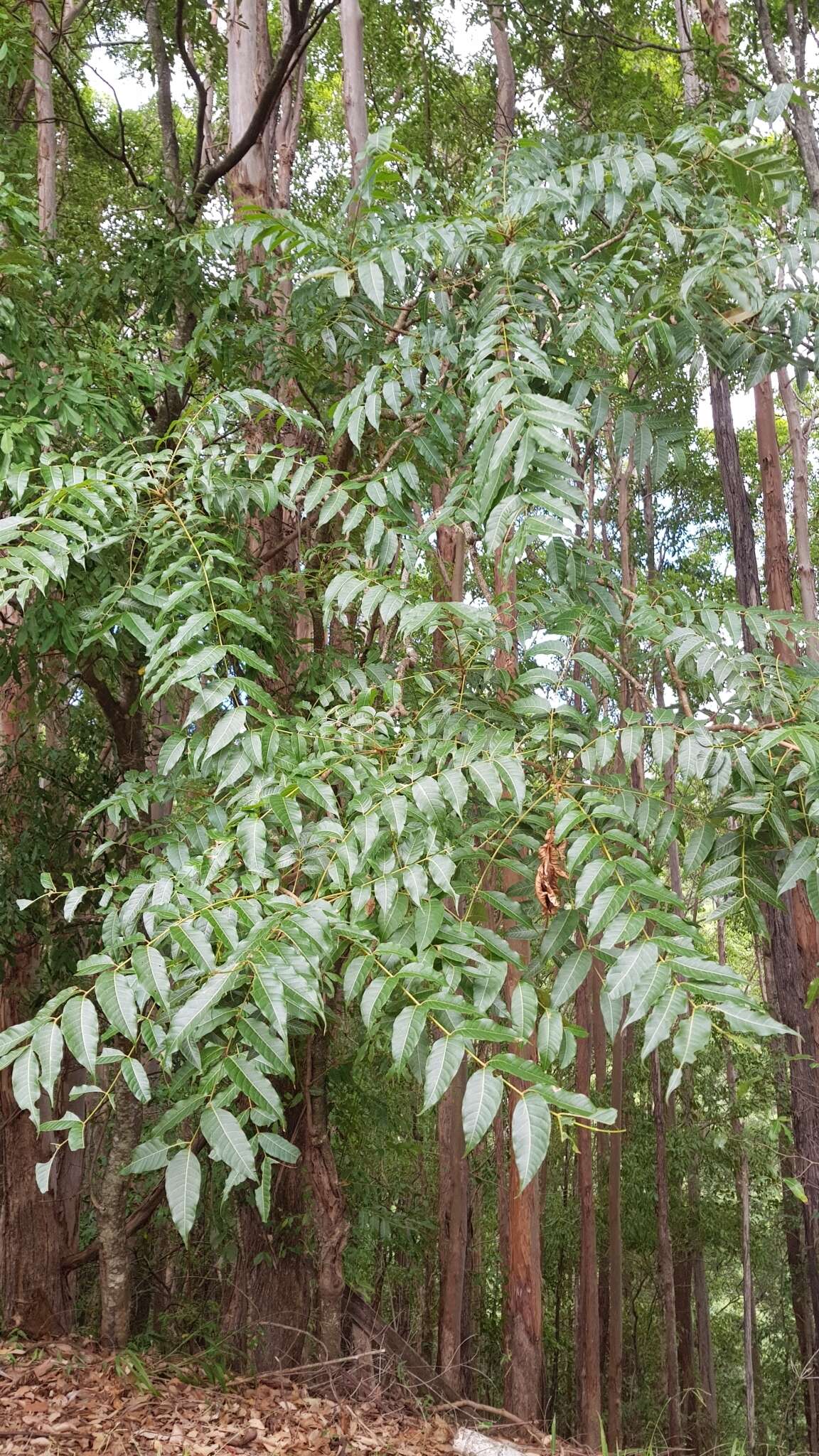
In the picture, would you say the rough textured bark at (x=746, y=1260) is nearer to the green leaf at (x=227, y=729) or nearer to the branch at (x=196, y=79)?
the branch at (x=196, y=79)

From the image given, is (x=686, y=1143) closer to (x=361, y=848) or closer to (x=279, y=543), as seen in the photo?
(x=279, y=543)

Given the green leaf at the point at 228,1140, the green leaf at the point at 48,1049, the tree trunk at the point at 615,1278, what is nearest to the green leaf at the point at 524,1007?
the green leaf at the point at 228,1140

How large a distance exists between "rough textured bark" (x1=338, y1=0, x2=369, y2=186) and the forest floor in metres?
4.93

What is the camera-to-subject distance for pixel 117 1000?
141 cm

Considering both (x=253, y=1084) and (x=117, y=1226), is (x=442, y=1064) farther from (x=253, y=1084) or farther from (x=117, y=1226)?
(x=117, y=1226)

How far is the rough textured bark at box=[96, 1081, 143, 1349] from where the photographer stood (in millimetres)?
3084

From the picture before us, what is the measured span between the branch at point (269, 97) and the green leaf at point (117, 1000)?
2473 millimetres

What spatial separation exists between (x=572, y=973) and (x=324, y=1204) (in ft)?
6.55

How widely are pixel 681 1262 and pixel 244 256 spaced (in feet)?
40.9

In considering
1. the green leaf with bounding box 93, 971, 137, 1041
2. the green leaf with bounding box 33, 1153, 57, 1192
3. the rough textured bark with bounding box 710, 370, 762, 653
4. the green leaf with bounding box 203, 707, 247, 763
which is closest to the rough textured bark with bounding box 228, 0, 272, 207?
the green leaf with bounding box 203, 707, 247, 763

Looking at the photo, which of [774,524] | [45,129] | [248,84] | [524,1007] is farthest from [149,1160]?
[774,524]

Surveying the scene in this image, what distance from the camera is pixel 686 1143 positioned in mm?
11742

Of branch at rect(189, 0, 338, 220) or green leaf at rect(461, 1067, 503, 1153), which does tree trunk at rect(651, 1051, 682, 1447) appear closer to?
branch at rect(189, 0, 338, 220)

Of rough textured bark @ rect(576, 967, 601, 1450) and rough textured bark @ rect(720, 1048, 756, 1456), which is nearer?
rough textured bark @ rect(576, 967, 601, 1450)
